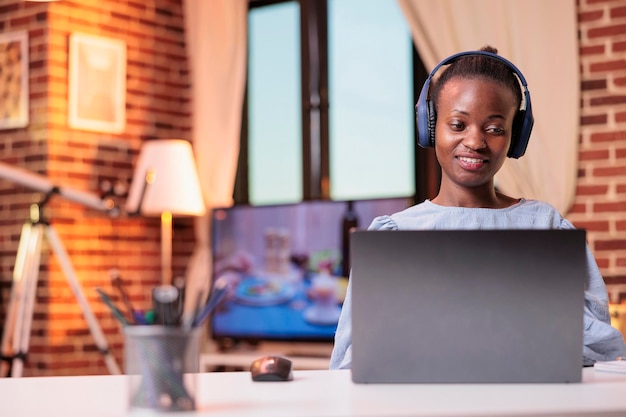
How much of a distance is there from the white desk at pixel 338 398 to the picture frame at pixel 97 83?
343 cm

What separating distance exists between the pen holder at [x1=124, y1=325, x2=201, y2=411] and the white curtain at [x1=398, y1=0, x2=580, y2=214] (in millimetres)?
3098

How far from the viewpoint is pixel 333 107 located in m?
4.95

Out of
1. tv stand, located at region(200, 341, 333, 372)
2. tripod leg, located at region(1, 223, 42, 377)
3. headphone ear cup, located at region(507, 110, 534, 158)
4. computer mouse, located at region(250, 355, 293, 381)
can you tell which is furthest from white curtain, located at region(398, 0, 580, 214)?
computer mouse, located at region(250, 355, 293, 381)

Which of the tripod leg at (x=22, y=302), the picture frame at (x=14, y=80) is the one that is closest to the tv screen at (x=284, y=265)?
the tripod leg at (x=22, y=302)

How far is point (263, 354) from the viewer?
4.65 metres

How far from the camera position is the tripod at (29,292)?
14.0 ft

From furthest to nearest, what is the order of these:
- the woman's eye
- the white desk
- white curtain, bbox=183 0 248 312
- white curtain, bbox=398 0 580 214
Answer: white curtain, bbox=183 0 248 312 < white curtain, bbox=398 0 580 214 < the woman's eye < the white desk

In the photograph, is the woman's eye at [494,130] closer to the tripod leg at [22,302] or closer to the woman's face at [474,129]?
the woman's face at [474,129]

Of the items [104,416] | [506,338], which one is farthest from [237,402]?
[506,338]

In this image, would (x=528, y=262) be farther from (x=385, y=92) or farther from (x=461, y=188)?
(x=385, y=92)

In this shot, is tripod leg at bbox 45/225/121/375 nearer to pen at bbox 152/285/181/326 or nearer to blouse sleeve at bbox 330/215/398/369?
blouse sleeve at bbox 330/215/398/369

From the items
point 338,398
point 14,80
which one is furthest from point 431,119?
point 14,80

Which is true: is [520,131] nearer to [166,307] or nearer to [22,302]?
[166,307]

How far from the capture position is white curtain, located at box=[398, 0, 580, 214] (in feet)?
13.2
